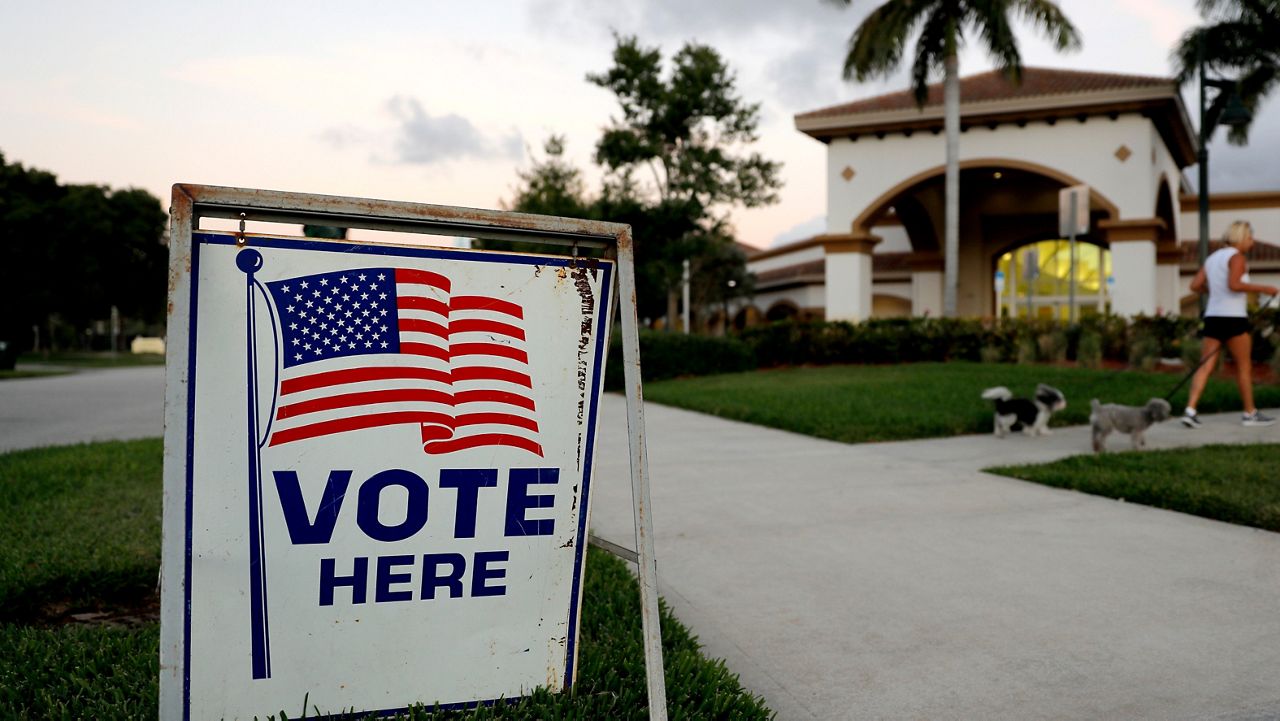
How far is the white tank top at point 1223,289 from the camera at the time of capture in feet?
27.9

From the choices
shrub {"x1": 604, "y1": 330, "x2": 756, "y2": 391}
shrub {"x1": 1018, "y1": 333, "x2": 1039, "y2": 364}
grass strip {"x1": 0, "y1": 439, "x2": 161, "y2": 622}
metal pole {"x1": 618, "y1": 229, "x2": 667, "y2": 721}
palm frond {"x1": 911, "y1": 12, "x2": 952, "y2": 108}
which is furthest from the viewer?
palm frond {"x1": 911, "y1": 12, "x2": 952, "y2": 108}

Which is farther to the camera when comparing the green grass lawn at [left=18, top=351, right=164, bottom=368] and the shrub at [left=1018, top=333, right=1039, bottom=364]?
the green grass lawn at [left=18, top=351, right=164, bottom=368]

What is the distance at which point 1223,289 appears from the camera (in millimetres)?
8594

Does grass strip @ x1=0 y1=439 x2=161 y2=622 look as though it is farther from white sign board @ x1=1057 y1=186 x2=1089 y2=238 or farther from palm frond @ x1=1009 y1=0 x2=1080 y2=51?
palm frond @ x1=1009 y1=0 x2=1080 y2=51

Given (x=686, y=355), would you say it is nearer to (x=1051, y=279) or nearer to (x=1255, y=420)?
(x=1255, y=420)

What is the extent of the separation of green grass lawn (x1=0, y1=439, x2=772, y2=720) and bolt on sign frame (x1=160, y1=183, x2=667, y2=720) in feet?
1.05

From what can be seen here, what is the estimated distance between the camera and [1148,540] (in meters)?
4.54

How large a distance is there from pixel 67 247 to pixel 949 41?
4405 cm

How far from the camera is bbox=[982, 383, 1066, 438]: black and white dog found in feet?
28.5

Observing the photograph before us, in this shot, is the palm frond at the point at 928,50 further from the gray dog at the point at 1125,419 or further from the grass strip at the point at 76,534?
the grass strip at the point at 76,534

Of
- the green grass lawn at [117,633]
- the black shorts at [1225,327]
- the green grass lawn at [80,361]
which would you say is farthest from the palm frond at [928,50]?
the green grass lawn at [80,361]

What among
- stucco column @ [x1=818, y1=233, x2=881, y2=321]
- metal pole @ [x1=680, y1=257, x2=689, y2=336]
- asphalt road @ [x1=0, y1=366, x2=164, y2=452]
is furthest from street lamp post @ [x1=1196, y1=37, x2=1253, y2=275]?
asphalt road @ [x1=0, y1=366, x2=164, y2=452]

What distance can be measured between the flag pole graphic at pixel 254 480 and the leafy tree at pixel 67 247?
4650 centimetres

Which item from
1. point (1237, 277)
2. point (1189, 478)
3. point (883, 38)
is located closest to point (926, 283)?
point (883, 38)
